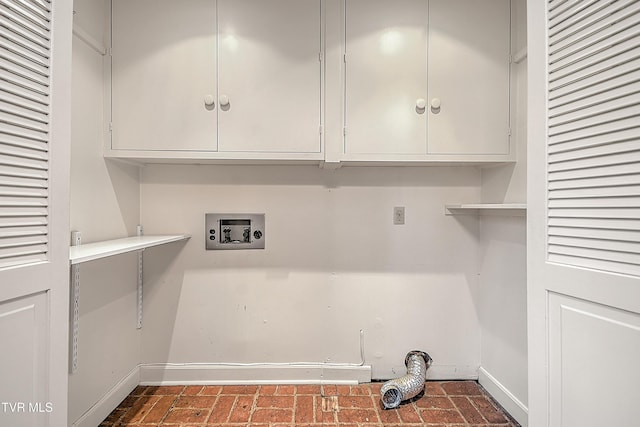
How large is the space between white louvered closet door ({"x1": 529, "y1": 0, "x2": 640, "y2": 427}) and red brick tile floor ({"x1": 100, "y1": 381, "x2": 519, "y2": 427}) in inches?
36.1

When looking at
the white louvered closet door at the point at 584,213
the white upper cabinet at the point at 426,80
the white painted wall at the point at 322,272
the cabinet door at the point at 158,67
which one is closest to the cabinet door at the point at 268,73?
the cabinet door at the point at 158,67

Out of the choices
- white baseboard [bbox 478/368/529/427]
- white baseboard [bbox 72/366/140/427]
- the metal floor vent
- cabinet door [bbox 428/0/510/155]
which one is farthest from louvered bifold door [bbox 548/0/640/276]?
white baseboard [bbox 72/366/140/427]

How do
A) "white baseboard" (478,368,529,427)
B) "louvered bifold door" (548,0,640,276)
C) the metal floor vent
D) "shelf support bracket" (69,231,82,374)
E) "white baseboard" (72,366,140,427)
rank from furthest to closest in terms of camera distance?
the metal floor vent → "white baseboard" (478,368,529,427) → "white baseboard" (72,366,140,427) → "shelf support bracket" (69,231,82,374) → "louvered bifold door" (548,0,640,276)

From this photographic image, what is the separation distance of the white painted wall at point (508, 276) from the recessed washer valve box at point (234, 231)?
1.50 meters

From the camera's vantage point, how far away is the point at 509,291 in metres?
1.88

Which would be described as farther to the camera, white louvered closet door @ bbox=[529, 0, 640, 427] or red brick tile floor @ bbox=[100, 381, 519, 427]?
red brick tile floor @ bbox=[100, 381, 519, 427]

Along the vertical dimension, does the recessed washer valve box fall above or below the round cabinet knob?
below

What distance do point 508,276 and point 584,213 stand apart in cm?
114

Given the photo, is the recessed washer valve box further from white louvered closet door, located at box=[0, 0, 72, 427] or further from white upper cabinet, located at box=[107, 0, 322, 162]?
white louvered closet door, located at box=[0, 0, 72, 427]

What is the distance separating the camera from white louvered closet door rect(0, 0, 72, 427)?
2.79 ft

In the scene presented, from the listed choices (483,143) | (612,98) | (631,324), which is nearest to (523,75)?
(483,143)

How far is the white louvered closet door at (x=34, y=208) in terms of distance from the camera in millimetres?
852

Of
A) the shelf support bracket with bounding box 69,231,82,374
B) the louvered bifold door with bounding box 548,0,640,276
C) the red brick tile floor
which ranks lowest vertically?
the red brick tile floor

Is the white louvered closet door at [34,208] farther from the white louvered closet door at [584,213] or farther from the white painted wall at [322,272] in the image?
the white louvered closet door at [584,213]
